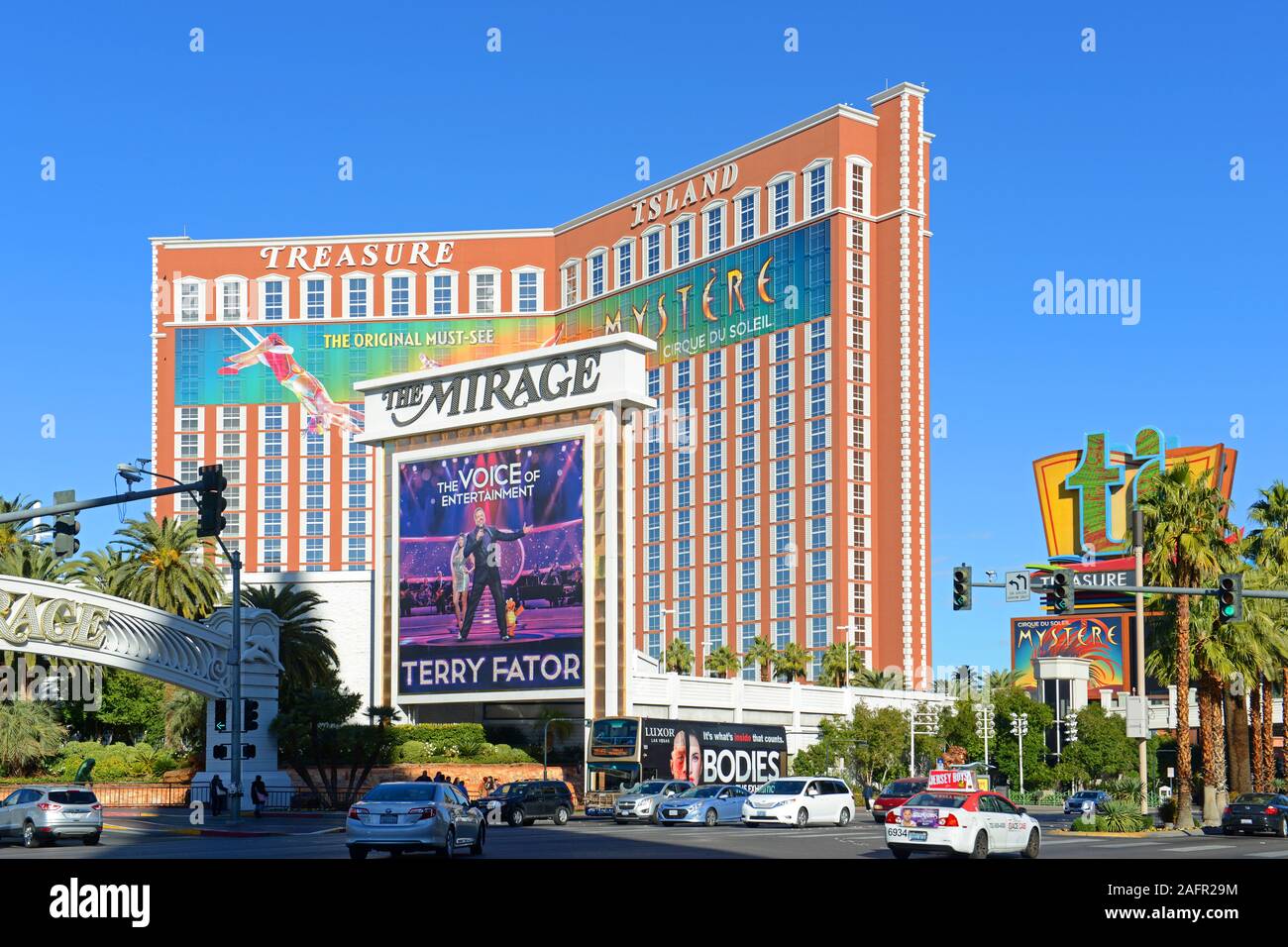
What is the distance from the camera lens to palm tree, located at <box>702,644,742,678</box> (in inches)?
5251

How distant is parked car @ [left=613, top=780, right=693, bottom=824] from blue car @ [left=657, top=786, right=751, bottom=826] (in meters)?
0.92

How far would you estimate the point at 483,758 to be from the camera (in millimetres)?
84688

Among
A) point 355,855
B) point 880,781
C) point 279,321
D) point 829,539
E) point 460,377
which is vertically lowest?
point 880,781

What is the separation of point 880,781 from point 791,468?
42057mm

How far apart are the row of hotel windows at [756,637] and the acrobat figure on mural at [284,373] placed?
1580 inches

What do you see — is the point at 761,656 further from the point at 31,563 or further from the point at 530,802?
the point at 530,802

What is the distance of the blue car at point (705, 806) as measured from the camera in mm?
53812

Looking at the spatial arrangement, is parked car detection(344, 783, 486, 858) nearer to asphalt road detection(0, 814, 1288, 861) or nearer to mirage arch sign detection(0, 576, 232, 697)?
asphalt road detection(0, 814, 1288, 861)

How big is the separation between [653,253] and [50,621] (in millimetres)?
104903

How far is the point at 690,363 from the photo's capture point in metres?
155

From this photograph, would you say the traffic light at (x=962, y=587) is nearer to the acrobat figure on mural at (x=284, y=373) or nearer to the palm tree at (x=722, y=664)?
the palm tree at (x=722, y=664)

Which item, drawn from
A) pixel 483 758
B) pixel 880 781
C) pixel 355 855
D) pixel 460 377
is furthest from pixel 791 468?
pixel 355 855
